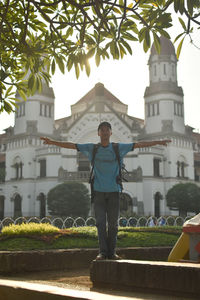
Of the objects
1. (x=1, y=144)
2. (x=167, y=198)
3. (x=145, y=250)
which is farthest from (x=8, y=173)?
(x=145, y=250)

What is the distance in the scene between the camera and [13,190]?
46969mm

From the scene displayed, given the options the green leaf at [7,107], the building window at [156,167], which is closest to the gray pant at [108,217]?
the green leaf at [7,107]

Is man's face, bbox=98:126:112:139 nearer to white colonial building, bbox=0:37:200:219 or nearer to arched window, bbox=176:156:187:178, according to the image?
white colonial building, bbox=0:37:200:219

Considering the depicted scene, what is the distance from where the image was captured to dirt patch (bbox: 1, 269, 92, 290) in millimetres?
5176

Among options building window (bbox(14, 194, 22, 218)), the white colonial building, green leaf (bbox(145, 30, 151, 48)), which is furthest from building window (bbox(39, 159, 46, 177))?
green leaf (bbox(145, 30, 151, 48))

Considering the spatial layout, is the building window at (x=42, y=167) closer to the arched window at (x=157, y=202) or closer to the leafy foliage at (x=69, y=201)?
the leafy foliage at (x=69, y=201)

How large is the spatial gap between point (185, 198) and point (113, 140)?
36.7 ft

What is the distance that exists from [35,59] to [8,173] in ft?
140

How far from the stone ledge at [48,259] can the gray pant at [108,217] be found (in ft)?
6.48

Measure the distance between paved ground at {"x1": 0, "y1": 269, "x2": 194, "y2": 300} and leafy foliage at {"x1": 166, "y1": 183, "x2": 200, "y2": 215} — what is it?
110 feet

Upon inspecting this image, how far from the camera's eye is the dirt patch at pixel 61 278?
5176mm

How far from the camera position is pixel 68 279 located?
19.1 ft

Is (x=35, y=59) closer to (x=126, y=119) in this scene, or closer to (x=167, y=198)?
(x=167, y=198)

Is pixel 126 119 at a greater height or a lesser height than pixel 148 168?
greater
